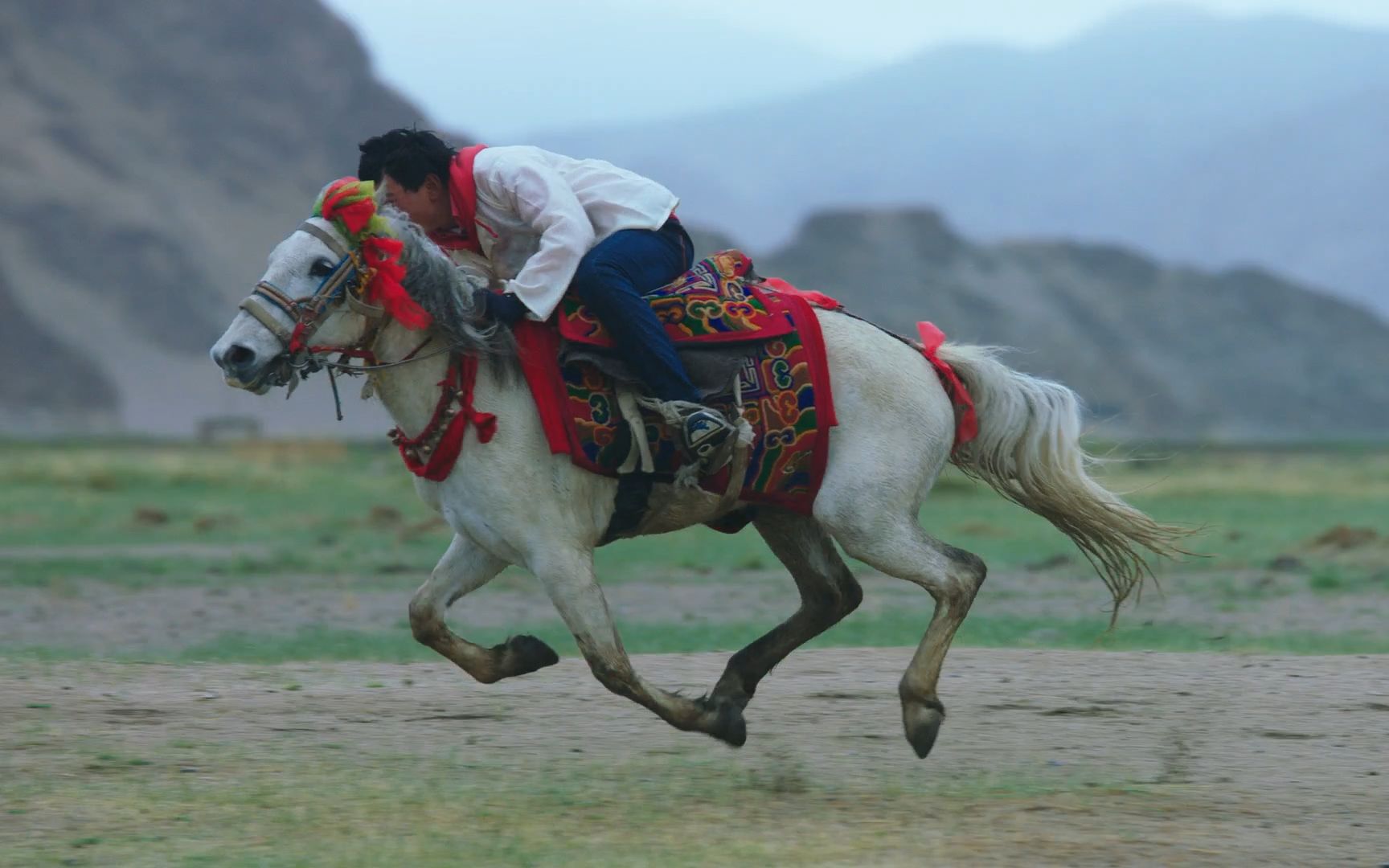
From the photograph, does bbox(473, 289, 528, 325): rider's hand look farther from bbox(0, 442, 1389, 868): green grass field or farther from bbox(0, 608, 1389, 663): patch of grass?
bbox(0, 608, 1389, 663): patch of grass

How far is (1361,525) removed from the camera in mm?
23062

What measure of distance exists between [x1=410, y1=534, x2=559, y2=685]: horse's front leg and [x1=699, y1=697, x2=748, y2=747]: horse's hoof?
0.66 meters

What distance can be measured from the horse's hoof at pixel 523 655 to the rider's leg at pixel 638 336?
1037mm

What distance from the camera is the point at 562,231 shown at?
21.8ft

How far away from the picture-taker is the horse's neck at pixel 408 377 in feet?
21.7

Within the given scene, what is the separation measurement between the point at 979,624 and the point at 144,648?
5529mm

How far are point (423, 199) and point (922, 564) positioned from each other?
7.72 ft

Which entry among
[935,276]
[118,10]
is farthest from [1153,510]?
[118,10]

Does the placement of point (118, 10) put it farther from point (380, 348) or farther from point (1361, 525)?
point (380, 348)

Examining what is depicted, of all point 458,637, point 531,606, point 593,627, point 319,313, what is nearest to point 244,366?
point 319,313

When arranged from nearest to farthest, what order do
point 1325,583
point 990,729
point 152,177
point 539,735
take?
point 539,735
point 990,729
point 1325,583
point 152,177

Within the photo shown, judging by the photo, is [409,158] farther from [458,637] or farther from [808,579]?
[808,579]

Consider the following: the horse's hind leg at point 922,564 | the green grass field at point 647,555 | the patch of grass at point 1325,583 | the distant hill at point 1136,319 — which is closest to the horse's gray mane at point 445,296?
the horse's hind leg at point 922,564

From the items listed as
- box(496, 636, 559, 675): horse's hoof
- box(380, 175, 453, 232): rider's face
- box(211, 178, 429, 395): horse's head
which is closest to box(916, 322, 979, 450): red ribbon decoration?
box(496, 636, 559, 675): horse's hoof
